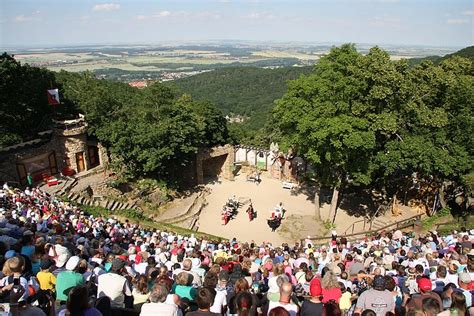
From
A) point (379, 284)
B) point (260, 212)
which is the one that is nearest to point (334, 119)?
point (260, 212)

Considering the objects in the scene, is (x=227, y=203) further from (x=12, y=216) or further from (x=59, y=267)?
(x=59, y=267)

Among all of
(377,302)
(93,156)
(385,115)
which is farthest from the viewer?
(93,156)

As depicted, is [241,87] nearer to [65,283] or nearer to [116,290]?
[116,290]

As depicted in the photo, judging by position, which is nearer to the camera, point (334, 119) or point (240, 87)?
point (334, 119)

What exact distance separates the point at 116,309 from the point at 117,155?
2053 centimetres

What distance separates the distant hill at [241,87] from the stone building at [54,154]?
76.1 m

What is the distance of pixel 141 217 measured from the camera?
2294 centimetres

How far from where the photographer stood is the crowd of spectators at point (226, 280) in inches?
231

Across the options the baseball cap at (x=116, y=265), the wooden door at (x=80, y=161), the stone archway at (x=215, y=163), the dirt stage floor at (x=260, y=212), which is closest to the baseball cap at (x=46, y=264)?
the baseball cap at (x=116, y=265)

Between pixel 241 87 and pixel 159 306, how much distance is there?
118 metres

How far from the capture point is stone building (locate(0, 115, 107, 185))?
22438 millimetres

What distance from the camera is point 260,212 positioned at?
25203 millimetres

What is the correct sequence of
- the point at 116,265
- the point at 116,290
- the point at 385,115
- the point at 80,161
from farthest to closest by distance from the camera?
the point at 80,161, the point at 385,115, the point at 116,265, the point at 116,290

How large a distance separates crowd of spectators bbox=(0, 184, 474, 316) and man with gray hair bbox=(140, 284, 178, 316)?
0.02 m
